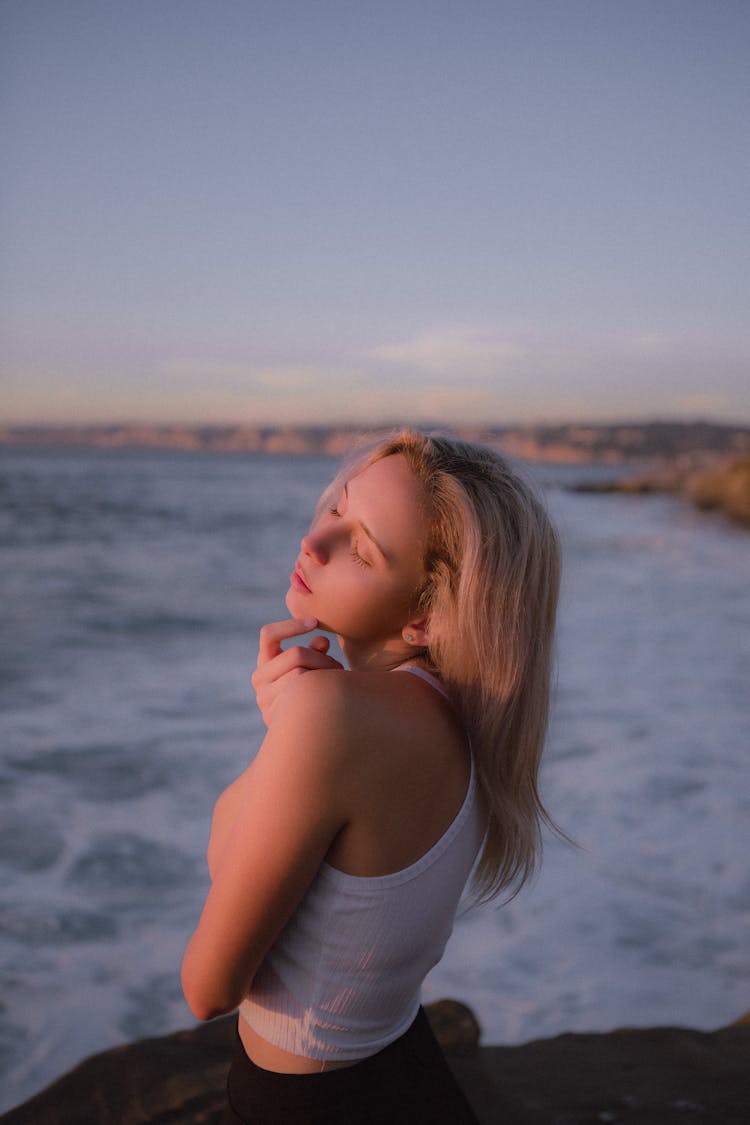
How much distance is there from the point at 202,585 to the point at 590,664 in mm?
8117

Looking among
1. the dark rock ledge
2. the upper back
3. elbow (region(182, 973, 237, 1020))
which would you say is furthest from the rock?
elbow (region(182, 973, 237, 1020))

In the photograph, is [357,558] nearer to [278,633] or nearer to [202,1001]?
[278,633]

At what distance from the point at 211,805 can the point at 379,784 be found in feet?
16.8

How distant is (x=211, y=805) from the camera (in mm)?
6078

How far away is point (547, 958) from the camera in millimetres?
4285

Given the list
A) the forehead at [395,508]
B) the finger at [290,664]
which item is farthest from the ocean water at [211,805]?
the finger at [290,664]

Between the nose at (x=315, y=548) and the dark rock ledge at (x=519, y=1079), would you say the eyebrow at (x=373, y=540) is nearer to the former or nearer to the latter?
the nose at (x=315, y=548)

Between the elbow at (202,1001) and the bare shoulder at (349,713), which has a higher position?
the bare shoulder at (349,713)

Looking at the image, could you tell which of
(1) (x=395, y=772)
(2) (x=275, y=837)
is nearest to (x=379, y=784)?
(1) (x=395, y=772)

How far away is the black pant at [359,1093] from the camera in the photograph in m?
1.49

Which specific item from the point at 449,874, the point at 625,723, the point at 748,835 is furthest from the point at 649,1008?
the point at 625,723

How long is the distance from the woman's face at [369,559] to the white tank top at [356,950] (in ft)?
0.43

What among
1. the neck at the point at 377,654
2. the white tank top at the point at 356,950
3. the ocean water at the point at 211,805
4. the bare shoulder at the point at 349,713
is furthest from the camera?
the ocean water at the point at 211,805

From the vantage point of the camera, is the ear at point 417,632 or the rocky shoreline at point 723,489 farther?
the rocky shoreline at point 723,489
